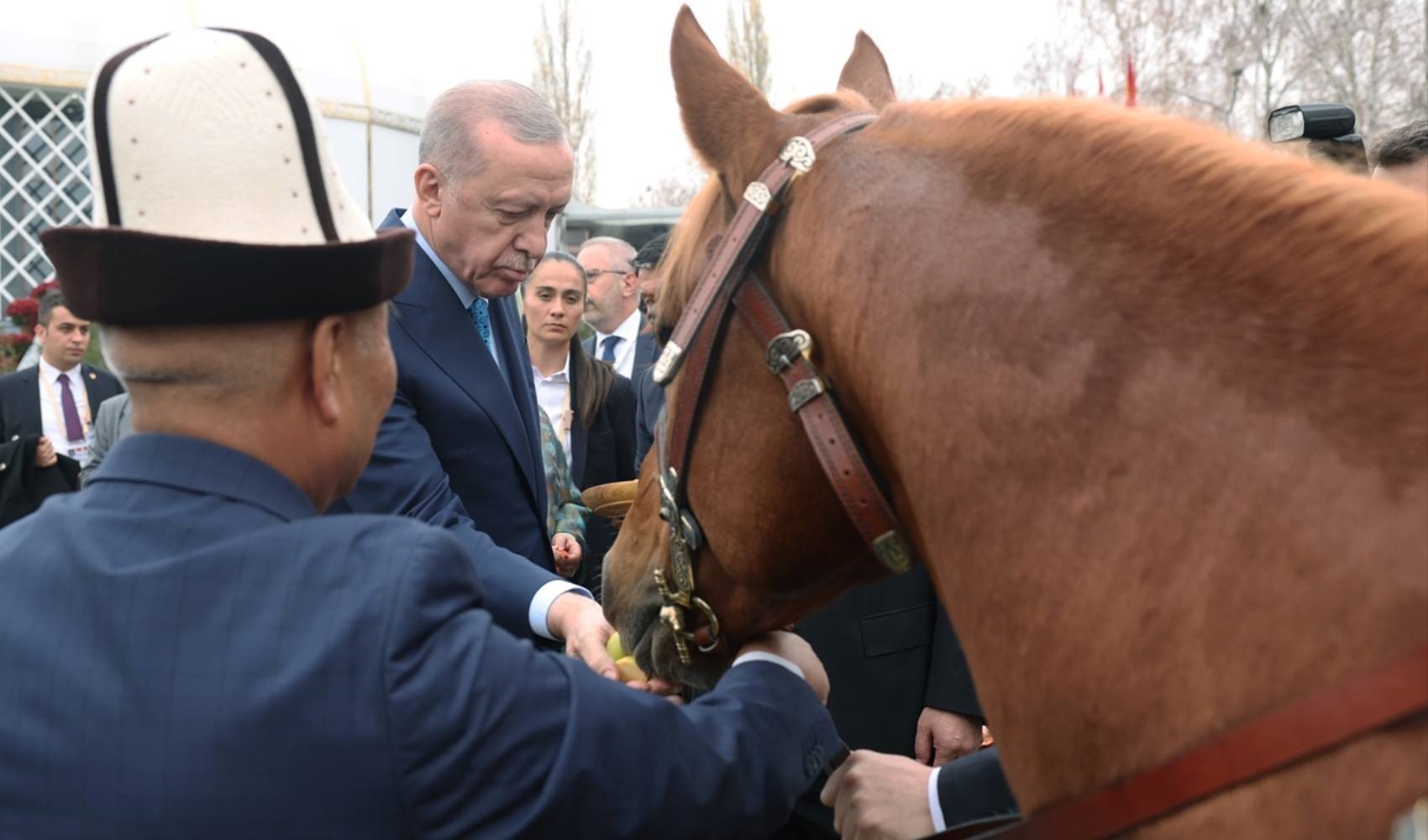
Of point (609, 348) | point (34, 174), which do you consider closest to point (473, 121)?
point (609, 348)

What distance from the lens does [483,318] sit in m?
3.30

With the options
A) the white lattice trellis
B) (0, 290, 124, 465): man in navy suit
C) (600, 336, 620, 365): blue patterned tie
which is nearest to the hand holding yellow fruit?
(600, 336, 620, 365): blue patterned tie

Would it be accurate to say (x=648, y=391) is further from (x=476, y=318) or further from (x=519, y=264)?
(x=519, y=264)

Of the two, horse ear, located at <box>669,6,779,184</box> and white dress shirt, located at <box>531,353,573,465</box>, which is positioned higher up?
horse ear, located at <box>669,6,779,184</box>

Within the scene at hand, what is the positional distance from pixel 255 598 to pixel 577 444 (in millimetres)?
4227

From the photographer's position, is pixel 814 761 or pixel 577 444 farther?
pixel 577 444

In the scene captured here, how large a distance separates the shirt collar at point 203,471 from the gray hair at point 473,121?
1.64 m

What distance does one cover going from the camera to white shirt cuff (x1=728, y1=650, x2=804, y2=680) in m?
1.87

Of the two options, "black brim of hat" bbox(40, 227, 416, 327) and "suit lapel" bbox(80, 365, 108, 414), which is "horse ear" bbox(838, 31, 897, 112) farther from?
"suit lapel" bbox(80, 365, 108, 414)

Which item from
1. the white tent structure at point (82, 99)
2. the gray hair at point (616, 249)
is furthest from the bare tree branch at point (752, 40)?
the gray hair at point (616, 249)

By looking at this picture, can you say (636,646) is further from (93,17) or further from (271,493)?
(93,17)

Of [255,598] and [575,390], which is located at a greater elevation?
[255,598]

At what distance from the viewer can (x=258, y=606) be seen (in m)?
1.38

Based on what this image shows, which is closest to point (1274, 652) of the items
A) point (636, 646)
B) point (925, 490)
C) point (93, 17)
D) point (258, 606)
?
point (925, 490)
